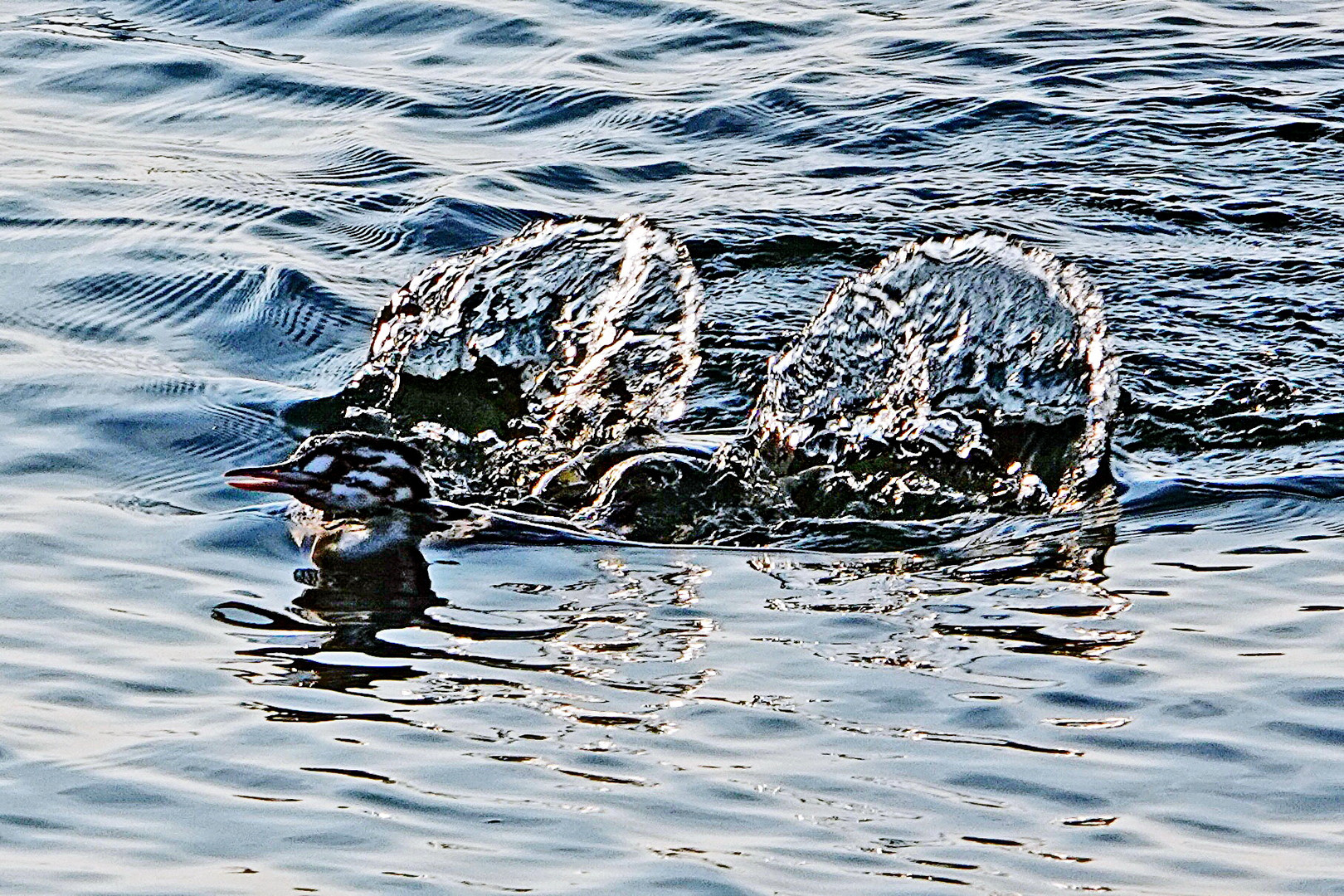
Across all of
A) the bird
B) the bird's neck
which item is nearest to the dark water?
the bird's neck

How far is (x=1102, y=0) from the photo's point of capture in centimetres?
1501

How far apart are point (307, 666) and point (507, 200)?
5.76 meters

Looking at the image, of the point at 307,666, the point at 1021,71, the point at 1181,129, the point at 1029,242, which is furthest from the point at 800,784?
the point at 1021,71

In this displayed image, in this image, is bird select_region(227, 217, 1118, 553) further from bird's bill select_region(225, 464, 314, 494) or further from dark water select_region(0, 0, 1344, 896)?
dark water select_region(0, 0, 1344, 896)

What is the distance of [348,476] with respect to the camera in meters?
7.17

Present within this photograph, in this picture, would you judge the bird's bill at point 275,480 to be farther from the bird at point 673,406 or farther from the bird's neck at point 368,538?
the bird's neck at point 368,538

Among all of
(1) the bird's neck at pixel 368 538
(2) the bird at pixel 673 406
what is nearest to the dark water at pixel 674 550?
(1) the bird's neck at pixel 368 538

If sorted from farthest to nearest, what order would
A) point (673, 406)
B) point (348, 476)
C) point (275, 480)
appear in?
point (673, 406), point (348, 476), point (275, 480)

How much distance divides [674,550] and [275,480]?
4.70 ft

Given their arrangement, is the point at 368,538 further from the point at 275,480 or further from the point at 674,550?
the point at 674,550

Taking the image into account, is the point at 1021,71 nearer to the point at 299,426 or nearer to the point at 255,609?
the point at 299,426

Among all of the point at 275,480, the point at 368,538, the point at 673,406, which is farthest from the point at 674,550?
the point at 673,406

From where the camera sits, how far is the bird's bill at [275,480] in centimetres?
698

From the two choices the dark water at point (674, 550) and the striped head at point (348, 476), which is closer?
the dark water at point (674, 550)
